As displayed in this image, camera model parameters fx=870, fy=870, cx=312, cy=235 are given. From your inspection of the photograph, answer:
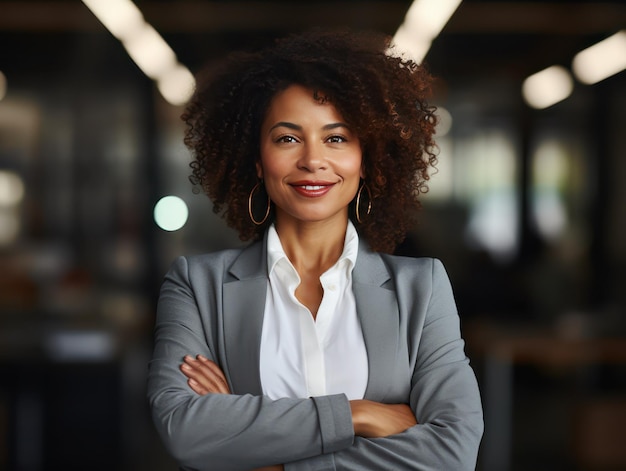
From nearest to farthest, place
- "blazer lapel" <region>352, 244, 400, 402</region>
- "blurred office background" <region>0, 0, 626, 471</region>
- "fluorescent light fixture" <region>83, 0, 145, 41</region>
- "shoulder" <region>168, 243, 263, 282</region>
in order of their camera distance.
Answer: "blazer lapel" <region>352, 244, 400, 402</region> → "shoulder" <region>168, 243, 263, 282</region> → "fluorescent light fixture" <region>83, 0, 145, 41</region> → "blurred office background" <region>0, 0, 626, 471</region>

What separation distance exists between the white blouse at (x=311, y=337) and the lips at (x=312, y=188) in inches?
4.7

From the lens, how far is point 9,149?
7.24 metres

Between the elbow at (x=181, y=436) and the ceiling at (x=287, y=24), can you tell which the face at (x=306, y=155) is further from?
the ceiling at (x=287, y=24)

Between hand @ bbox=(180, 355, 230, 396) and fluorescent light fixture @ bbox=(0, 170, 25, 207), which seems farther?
fluorescent light fixture @ bbox=(0, 170, 25, 207)

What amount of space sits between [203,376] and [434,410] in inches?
16.5

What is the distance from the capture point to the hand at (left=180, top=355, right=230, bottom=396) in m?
1.56

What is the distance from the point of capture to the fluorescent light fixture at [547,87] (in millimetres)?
7578

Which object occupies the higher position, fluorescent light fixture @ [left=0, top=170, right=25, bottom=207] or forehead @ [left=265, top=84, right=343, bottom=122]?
fluorescent light fixture @ [left=0, top=170, right=25, bottom=207]

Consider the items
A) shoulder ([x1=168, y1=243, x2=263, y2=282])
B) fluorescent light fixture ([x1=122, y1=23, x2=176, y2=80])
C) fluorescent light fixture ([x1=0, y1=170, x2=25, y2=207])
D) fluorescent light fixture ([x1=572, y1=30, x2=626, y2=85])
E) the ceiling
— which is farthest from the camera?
fluorescent light fixture ([x1=0, y1=170, x2=25, y2=207])

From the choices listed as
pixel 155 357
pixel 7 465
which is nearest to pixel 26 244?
pixel 7 465

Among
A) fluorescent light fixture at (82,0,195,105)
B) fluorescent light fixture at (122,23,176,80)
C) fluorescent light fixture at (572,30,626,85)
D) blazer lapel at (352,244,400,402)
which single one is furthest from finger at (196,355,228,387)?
fluorescent light fixture at (572,30,626,85)

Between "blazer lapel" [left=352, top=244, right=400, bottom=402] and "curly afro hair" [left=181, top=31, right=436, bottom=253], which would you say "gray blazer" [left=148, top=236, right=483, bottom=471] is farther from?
"curly afro hair" [left=181, top=31, right=436, bottom=253]

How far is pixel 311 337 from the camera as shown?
160 cm

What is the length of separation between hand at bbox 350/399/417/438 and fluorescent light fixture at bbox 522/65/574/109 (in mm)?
6384
